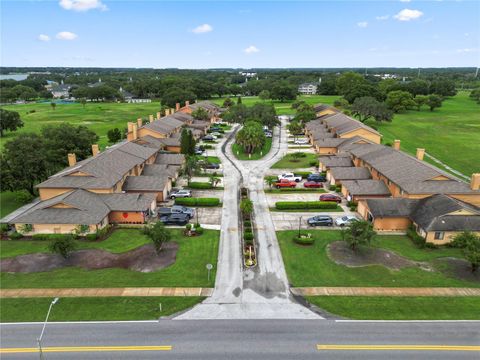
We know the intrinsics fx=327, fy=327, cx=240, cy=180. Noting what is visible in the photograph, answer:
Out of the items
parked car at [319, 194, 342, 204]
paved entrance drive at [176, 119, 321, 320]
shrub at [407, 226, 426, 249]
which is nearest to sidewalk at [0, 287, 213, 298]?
paved entrance drive at [176, 119, 321, 320]

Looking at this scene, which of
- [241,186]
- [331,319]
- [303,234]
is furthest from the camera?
[241,186]

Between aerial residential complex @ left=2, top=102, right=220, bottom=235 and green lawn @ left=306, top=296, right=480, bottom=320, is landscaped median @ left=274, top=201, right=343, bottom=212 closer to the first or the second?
aerial residential complex @ left=2, top=102, right=220, bottom=235

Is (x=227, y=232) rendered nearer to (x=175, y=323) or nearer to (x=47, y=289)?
(x=175, y=323)

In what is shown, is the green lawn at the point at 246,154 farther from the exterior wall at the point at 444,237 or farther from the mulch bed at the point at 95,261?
the exterior wall at the point at 444,237

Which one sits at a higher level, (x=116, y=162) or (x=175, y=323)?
(x=116, y=162)

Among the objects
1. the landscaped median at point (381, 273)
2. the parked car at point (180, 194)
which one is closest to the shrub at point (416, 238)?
the landscaped median at point (381, 273)

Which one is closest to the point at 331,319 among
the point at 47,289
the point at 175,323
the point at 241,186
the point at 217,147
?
the point at 175,323
